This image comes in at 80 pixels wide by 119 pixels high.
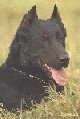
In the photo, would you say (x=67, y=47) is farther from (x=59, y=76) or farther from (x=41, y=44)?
Result: (x=59, y=76)

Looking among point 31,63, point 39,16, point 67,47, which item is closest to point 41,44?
point 31,63

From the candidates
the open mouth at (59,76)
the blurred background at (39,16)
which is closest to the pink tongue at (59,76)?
the open mouth at (59,76)

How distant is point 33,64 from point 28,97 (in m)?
0.48

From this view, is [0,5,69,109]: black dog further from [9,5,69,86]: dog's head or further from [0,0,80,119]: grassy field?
[0,0,80,119]: grassy field

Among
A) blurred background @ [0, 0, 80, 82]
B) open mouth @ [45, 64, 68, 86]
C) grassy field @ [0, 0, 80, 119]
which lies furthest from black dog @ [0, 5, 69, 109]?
blurred background @ [0, 0, 80, 82]

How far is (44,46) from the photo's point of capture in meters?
10.0

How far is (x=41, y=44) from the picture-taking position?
10.0 metres

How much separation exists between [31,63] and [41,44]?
336mm

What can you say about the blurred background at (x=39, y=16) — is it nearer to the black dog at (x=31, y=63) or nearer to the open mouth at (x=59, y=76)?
the black dog at (x=31, y=63)

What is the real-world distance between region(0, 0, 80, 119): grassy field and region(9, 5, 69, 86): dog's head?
0.34 metres

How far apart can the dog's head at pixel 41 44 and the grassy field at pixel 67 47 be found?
34 cm

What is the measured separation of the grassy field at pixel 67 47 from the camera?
8.80m

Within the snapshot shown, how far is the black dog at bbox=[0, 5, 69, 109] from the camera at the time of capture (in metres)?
9.84

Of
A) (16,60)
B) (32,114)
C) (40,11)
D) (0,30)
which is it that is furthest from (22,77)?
(40,11)
